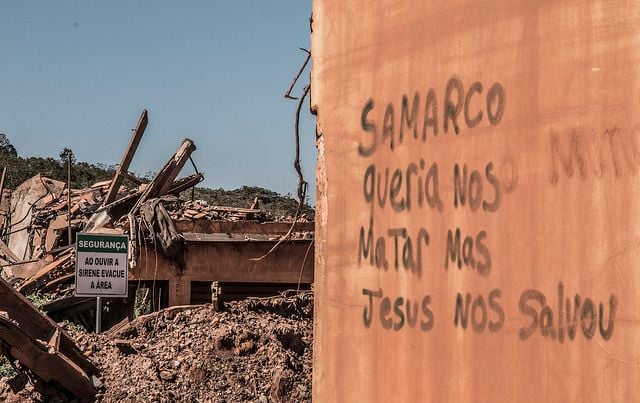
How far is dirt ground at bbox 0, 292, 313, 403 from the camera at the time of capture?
11.4 meters

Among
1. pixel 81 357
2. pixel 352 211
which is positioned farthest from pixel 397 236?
pixel 81 357

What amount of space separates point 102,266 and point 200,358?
187 cm

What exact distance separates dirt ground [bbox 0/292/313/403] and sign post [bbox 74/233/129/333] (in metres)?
0.63

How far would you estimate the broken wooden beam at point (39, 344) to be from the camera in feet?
32.8

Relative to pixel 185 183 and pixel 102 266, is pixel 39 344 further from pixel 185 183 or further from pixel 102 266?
pixel 185 183

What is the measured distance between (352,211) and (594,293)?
4.10ft

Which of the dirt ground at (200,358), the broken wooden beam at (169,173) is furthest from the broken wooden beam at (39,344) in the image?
the broken wooden beam at (169,173)

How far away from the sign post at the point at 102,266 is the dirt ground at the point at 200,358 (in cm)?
63

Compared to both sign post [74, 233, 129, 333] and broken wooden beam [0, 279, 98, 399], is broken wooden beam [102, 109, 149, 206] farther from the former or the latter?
broken wooden beam [0, 279, 98, 399]

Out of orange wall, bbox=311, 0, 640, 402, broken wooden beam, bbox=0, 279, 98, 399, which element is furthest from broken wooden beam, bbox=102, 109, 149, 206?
orange wall, bbox=311, 0, 640, 402

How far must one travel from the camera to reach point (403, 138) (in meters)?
3.75

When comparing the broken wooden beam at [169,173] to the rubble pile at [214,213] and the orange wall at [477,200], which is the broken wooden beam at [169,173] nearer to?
the rubble pile at [214,213]

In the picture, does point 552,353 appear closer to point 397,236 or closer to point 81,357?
point 397,236

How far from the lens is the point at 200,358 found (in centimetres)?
1224
